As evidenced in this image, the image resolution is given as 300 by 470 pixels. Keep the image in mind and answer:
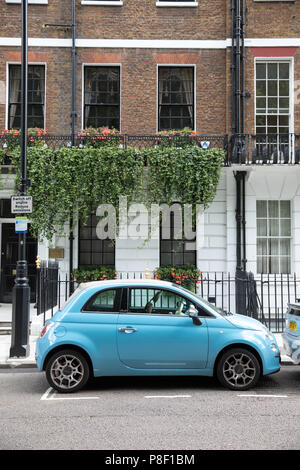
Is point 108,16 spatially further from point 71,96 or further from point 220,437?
point 220,437

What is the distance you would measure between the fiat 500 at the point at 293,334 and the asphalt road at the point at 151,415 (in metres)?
0.49

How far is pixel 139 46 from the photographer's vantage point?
1412 centimetres

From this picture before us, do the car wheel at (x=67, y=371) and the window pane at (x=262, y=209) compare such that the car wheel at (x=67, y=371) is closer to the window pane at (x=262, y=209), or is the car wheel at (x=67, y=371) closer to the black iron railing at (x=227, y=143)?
the black iron railing at (x=227, y=143)

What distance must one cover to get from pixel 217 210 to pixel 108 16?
685cm

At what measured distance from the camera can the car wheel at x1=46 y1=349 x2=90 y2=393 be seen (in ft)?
21.5

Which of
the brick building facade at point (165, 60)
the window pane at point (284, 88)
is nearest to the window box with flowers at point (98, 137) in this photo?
the brick building facade at point (165, 60)

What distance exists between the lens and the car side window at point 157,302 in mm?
6895

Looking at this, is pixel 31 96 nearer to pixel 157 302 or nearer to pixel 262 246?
pixel 262 246

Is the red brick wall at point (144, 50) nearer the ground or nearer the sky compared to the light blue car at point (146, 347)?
nearer the sky

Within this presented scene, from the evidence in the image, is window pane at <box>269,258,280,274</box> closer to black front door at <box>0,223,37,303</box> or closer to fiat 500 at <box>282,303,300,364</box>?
fiat 500 at <box>282,303,300,364</box>

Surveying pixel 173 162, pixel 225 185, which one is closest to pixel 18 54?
pixel 173 162

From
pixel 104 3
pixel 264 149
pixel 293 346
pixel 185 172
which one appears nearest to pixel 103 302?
pixel 293 346

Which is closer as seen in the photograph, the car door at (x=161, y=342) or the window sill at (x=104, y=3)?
the car door at (x=161, y=342)

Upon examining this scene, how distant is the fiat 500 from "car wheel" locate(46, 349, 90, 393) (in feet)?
10.2
